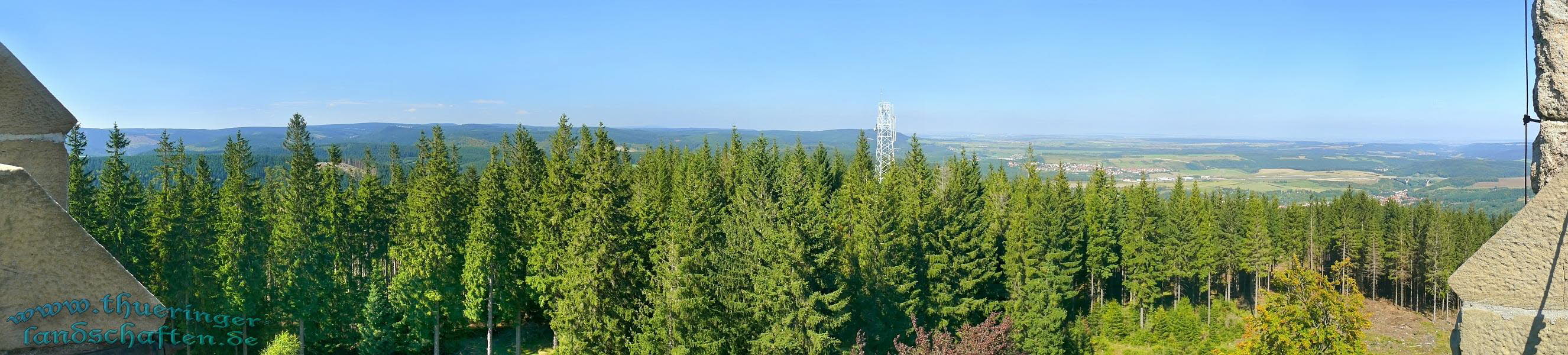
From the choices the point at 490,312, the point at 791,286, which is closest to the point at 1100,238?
the point at 791,286

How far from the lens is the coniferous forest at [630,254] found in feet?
72.4

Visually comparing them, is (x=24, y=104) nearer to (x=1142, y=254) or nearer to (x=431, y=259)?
(x=431, y=259)

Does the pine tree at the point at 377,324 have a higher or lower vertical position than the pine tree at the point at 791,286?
lower

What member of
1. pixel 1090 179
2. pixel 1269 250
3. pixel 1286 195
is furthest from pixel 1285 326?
pixel 1286 195

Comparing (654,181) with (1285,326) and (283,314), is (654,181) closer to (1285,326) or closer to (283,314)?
(283,314)

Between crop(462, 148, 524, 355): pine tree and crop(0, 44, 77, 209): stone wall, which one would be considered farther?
crop(462, 148, 524, 355): pine tree

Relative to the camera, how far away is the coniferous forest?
22078 mm

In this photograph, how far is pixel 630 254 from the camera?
2398 cm

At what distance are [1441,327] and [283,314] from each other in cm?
7451

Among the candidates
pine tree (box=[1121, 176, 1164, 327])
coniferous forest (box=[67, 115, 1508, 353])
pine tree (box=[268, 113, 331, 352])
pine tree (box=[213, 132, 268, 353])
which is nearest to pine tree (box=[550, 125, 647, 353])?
coniferous forest (box=[67, 115, 1508, 353])

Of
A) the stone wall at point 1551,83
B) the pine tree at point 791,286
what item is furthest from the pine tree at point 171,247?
the stone wall at point 1551,83

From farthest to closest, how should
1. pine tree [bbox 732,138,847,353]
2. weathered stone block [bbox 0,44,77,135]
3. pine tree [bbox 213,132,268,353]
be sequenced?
1. pine tree [bbox 213,132,268,353]
2. pine tree [bbox 732,138,847,353]
3. weathered stone block [bbox 0,44,77,135]

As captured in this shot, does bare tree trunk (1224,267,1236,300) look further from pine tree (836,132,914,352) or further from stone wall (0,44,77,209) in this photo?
stone wall (0,44,77,209)

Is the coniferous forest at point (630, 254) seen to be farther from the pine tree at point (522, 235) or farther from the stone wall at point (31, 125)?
the stone wall at point (31, 125)
